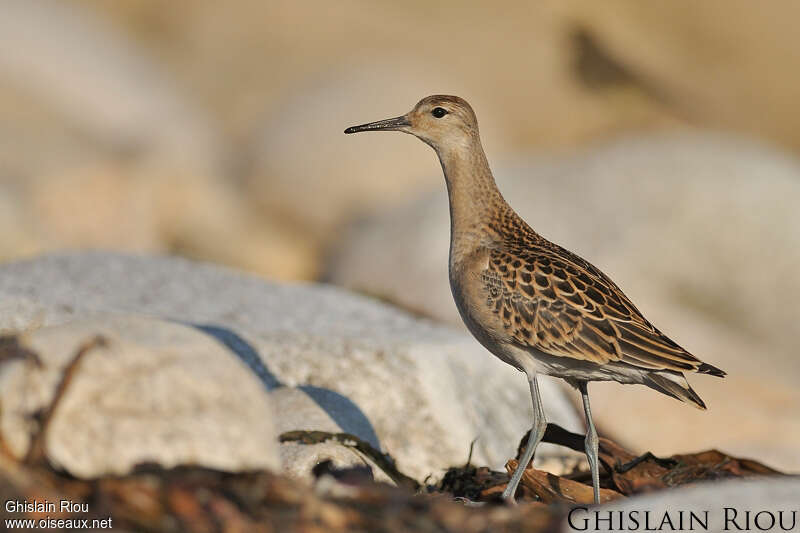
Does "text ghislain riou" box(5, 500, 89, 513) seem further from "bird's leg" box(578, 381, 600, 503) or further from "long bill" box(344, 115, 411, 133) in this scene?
"long bill" box(344, 115, 411, 133)

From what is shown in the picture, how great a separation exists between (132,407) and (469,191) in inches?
162

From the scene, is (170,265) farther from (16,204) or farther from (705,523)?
(16,204)

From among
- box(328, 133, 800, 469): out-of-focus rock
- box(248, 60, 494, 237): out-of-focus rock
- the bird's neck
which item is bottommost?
the bird's neck

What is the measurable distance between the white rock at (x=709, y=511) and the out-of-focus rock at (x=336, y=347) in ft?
9.86

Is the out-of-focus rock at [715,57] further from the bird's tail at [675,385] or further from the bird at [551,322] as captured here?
the bird's tail at [675,385]

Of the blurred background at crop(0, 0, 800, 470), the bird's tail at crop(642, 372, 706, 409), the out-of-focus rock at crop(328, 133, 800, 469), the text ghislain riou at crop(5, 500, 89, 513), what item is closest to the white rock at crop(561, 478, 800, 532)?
the bird's tail at crop(642, 372, 706, 409)

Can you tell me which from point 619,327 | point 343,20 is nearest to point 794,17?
point 343,20

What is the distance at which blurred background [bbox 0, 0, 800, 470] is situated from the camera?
1609 centimetres

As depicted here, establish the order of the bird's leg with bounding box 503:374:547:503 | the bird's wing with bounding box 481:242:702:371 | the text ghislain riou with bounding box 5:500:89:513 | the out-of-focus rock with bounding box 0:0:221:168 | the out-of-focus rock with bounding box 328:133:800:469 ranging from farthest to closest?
the out-of-focus rock with bounding box 0:0:221:168 < the out-of-focus rock with bounding box 328:133:800:469 < the bird's wing with bounding box 481:242:702:371 < the bird's leg with bounding box 503:374:547:503 < the text ghislain riou with bounding box 5:500:89:513

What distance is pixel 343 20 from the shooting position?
2753 centimetres

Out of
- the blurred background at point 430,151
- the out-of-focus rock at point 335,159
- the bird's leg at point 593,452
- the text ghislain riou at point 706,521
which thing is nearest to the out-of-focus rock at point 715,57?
the blurred background at point 430,151

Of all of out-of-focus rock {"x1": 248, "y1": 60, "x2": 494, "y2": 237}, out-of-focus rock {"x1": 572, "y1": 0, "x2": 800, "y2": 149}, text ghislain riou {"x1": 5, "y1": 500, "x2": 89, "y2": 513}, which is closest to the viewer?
text ghislain riou {"x1": 5, "y1": 500, "x2": 89, "y2": 513}

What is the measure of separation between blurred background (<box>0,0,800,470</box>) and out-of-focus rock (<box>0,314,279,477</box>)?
7.81 m

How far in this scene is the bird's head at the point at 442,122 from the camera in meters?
9.02
